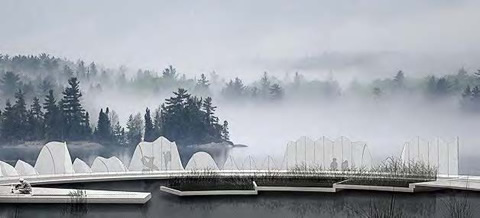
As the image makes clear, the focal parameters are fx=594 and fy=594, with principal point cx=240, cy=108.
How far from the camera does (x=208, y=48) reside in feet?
48.3

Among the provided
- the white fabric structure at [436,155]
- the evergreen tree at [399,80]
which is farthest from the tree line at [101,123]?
the white fabric structure at [436,155]

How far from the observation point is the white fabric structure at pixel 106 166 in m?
8.59

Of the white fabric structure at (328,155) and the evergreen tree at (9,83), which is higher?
the evergreen tree at (9,83)

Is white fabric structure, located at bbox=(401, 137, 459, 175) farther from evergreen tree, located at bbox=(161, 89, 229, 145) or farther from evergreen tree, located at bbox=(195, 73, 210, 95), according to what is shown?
evergreen tree, located at bbox=(195, 73, 210, 95)

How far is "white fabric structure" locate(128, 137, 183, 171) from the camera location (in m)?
8.75

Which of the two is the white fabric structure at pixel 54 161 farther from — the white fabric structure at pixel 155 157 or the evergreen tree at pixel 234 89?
the evergreen tree at pixel 234 89

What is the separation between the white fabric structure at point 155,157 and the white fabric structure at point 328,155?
5.54 ft

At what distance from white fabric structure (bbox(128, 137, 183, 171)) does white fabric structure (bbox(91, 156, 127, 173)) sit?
205mm

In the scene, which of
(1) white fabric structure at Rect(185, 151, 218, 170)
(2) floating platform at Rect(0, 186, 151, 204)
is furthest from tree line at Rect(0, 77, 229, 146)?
(2) floating platform at Rect(0, 186, 151, 204)

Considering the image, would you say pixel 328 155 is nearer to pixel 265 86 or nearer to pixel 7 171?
pixel 7 171

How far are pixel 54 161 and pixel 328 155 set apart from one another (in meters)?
3.95

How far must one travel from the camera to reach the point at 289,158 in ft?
29.3

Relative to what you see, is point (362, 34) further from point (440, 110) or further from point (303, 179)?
point (303, 179)

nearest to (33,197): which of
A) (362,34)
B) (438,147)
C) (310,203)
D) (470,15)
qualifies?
(310,203)
